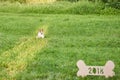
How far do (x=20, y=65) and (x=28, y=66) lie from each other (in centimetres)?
28

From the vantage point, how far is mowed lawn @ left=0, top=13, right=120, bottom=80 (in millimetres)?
10306

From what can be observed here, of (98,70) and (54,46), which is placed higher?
(98,70)

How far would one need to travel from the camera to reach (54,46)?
43.6 feet

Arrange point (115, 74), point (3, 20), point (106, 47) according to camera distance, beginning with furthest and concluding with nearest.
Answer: point (3, 20) < point (106, 47) < point (115, 74)

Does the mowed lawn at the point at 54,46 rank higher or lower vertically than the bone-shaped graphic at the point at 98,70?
lower

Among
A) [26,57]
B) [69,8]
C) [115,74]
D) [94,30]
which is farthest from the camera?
[69,8]

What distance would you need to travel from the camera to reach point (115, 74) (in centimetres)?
983

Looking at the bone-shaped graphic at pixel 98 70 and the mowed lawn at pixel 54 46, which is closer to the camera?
the bone-shaped graphic at pixel 98 70

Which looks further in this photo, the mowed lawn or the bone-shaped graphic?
the mowed lawn

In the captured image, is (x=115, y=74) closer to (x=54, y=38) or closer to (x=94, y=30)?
(x=54, y=38)

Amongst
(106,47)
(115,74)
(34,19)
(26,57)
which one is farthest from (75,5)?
(115,74)

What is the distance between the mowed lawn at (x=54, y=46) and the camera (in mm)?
10306

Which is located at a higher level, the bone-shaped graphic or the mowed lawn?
the bone-shaped graphic

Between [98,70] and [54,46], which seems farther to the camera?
[54,46]
